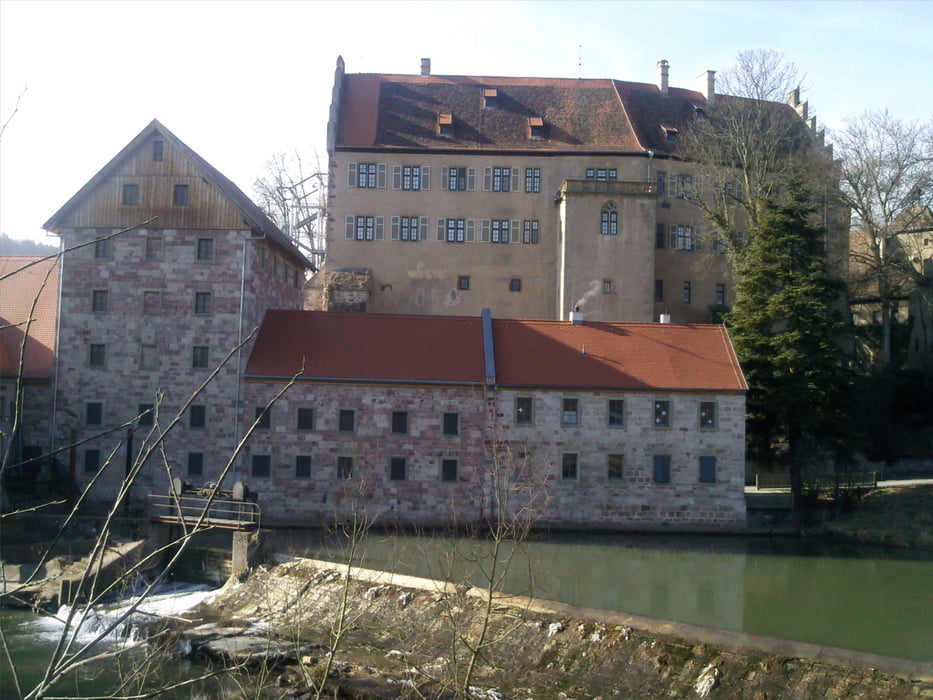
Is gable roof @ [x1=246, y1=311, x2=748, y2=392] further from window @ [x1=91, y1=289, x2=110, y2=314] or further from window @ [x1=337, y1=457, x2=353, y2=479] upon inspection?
window @ [x1=91, y1=289, x2=110, y2=314]

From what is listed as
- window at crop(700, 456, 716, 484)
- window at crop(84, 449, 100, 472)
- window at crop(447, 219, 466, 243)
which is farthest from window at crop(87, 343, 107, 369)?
window at crop(700, 456, 716, 484)

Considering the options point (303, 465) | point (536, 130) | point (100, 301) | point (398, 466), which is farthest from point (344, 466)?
point (536, 130)

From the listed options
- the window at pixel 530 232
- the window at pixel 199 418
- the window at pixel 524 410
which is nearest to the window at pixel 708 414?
the window at pixel 524 410

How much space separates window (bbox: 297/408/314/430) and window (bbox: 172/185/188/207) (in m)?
8.34

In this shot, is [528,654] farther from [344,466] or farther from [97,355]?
[97,355]

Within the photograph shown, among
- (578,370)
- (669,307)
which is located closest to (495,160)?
(669,307)

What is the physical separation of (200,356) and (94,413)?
4.05m

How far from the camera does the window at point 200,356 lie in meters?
31.1

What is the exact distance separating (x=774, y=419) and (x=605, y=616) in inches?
684

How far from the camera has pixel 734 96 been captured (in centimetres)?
4419

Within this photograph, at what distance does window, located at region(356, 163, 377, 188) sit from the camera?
4506cm

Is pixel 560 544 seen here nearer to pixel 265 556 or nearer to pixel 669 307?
pixel 265 556

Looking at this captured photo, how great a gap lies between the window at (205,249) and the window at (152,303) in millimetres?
A: 1936

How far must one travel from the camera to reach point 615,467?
99.2ft
